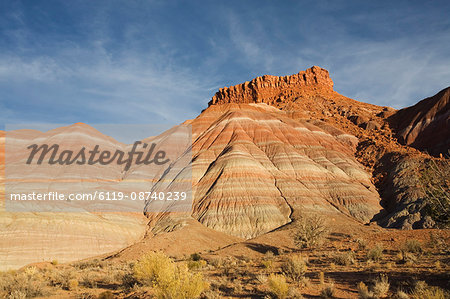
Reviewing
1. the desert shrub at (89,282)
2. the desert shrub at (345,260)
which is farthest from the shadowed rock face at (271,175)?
the desert shrub at (89,282)

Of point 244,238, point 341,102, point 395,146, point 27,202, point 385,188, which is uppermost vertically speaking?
point 341,102

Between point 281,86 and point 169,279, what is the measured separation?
138 metres

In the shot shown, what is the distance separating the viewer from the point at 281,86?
Result: 140m

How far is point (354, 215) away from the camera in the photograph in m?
50.1

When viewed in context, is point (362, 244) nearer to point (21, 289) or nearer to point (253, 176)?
point (21, 289)

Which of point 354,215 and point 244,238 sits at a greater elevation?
point 354,215

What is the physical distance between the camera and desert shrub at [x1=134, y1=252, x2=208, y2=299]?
914cm

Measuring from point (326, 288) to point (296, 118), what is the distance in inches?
3456

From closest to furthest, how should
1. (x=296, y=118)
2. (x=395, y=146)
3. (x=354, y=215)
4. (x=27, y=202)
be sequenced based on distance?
1. (x=27, y=202)
2. (x=354, y=215)
3. (x=395, y=146)
4. (x=296, y=118)

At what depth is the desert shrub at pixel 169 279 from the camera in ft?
30.0

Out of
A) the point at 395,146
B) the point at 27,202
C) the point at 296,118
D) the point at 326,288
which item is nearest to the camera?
the point at 326,288

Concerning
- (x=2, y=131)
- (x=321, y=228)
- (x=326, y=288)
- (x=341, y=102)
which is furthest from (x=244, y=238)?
(x=2, y=131)

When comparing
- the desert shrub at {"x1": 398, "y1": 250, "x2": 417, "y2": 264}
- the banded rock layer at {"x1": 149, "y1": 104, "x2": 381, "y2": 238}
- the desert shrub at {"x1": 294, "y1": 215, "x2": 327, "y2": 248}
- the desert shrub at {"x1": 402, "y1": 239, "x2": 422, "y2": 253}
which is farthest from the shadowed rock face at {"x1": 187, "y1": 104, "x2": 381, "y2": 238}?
the desert shrub at {"x1": 398, "y1": 250, "x2": 417, "y2": 264}

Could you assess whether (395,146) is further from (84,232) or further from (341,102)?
(84,232)
